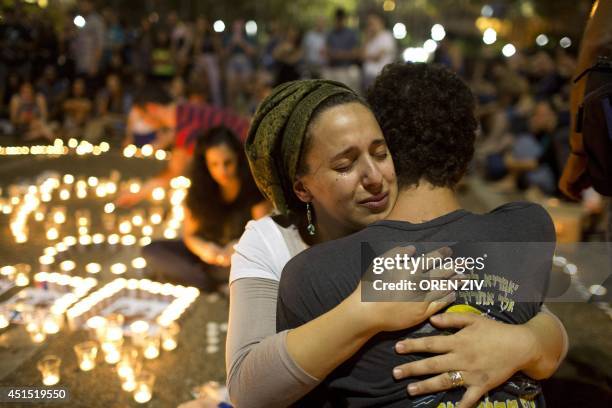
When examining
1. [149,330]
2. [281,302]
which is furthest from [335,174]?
[149,330]

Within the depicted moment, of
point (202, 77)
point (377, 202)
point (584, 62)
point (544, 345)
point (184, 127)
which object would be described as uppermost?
point (202, 77)

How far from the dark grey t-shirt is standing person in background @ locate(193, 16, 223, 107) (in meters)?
7.62

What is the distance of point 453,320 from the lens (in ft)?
4.29

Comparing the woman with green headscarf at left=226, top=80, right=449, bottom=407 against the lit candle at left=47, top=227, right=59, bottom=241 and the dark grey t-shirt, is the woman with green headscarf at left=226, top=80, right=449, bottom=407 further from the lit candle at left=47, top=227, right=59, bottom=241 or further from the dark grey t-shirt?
the lit candle at left=47, top=227, right=59, bottom=241

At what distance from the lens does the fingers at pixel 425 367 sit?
1.29m

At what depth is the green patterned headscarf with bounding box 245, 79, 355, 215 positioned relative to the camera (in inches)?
65.3

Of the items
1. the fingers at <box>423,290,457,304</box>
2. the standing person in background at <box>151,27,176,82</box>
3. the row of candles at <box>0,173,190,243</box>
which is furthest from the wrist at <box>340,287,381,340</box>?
the standing person in background at <box>151,27,176,82</box>

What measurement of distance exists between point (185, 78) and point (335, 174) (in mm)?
9109

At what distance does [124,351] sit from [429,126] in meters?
2.25

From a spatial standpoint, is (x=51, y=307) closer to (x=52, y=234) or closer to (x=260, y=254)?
(x=52, y=234)

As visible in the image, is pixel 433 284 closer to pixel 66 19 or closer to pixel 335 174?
pixel 335 174

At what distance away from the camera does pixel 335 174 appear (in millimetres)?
1643

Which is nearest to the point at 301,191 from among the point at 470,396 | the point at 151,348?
the point at 470,396

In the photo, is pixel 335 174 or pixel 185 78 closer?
pixel 335 174
